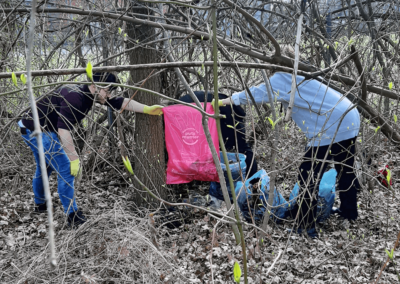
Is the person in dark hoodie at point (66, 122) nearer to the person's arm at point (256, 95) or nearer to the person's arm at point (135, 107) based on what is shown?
the person's arm at point (135, 107)

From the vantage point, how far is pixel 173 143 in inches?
173

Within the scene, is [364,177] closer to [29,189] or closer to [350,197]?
[350,197]

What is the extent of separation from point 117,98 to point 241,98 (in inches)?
54.2

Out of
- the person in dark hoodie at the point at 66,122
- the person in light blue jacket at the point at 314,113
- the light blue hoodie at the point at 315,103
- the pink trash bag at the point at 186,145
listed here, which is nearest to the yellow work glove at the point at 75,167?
the person in dark hoodie at the point at 66,122

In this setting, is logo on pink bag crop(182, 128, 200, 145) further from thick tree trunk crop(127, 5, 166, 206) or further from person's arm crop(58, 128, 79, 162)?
person's arm crop(58, 128, 79, 162)

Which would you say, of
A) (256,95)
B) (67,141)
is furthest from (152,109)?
(256,95)

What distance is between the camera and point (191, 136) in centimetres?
434

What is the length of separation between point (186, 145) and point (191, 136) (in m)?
0.12

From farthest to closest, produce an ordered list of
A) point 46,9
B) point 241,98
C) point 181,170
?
point 181,170 < point 241,98 < point 46,9

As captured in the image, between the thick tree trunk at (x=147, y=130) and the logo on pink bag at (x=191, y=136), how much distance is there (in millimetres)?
320

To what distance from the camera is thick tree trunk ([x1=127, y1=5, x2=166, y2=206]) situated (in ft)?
13.9

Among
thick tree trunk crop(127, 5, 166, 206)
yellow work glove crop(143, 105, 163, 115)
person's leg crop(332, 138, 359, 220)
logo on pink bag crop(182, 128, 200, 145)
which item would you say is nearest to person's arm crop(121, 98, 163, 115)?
yellow work glove crop(143, 105, 163, 115)

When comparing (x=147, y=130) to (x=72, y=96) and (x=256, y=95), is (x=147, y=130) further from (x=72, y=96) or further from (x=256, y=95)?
(x=256, y=95)

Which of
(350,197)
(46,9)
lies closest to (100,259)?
(46,9)
